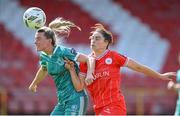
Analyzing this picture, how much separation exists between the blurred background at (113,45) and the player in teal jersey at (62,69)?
30.5ft

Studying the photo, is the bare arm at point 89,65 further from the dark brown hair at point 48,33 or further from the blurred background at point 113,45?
the blurred background at point 113,45

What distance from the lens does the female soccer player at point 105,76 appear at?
768cm

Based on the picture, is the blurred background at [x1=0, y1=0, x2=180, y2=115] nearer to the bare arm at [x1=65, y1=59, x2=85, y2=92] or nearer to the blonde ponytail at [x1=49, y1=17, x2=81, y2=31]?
the blonde ponytail at [x1=49, y1=17, x2=81, y2=31]

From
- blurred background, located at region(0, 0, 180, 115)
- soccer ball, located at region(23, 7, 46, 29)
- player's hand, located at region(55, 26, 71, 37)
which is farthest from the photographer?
blurred background, located at region(0, 0, 180, 115)

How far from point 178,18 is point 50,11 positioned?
4073 mm

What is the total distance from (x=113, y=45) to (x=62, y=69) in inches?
432

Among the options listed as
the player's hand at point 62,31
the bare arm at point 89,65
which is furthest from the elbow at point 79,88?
the player's hand at point 62,31

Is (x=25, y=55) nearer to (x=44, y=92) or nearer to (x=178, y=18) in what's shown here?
(x=44, y=92)

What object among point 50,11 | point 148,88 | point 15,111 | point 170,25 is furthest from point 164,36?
point 15,111

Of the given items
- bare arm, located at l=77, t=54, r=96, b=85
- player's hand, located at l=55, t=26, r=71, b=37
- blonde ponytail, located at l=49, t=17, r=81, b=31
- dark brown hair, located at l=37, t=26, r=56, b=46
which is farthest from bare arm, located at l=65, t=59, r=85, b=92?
blonde ponytail, located at l=49, t=17, r=81, b=31

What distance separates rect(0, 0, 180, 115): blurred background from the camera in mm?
17359

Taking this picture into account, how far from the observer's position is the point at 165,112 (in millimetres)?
17359

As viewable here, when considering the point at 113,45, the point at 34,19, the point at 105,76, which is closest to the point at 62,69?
the point at 105,76

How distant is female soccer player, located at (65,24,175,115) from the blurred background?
9.37 metres
